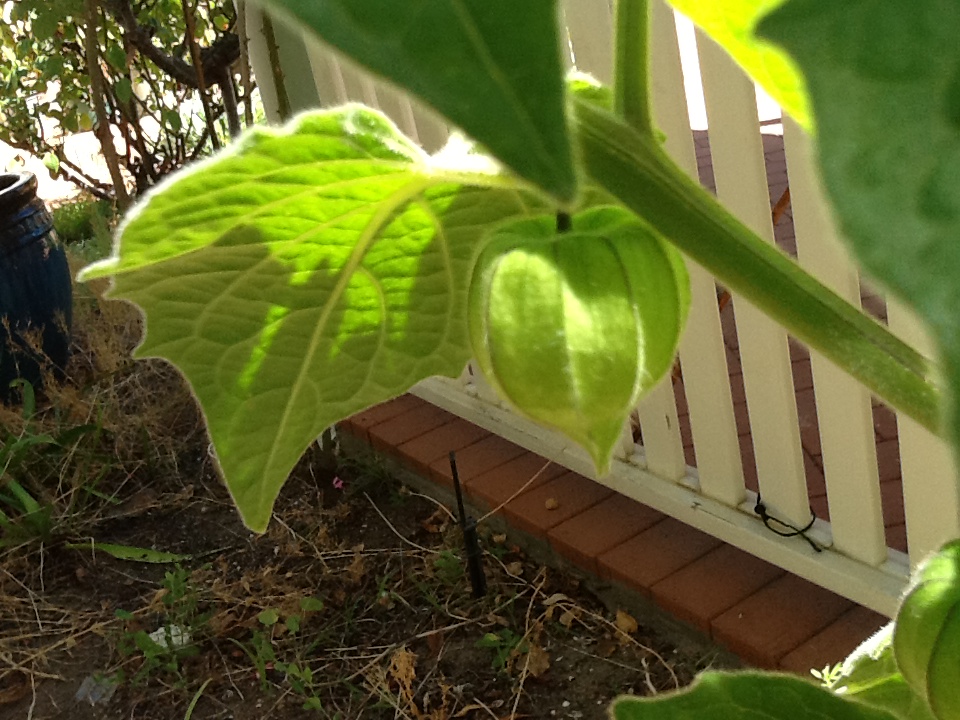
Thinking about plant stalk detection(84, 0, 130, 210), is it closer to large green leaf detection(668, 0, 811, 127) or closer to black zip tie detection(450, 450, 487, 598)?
black zip tie detection(450, 450, 487, 598)

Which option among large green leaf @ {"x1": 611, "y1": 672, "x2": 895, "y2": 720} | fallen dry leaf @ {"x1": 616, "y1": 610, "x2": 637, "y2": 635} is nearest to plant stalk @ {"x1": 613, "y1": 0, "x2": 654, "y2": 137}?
large green leaf @ {"x1": 611, "y1": 672, "x2": 895, "y2": 720}

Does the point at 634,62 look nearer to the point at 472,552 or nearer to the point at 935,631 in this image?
the point at 935,631

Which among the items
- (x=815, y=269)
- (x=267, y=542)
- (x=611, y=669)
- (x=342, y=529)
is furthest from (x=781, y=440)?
(x=267, y=542)

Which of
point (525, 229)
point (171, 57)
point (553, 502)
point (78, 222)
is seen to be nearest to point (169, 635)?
point (553, 502)

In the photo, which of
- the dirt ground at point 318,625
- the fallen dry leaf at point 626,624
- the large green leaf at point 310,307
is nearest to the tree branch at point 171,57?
the dirt ground at point 318,625

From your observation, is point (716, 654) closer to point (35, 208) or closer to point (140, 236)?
point (140, 236)

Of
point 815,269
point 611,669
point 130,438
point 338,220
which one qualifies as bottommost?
point 611,669
